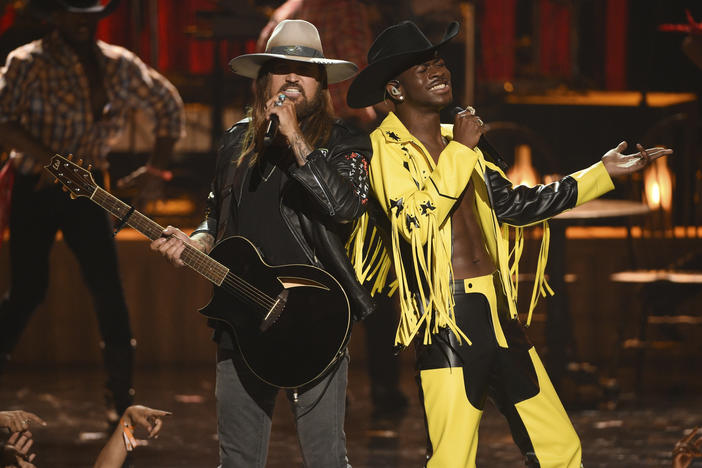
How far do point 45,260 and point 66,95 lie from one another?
0.76 metres

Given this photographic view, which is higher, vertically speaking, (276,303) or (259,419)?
(276,303)

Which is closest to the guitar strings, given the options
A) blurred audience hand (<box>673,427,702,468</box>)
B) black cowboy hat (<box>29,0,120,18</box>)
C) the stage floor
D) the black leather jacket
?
the black leather jacket

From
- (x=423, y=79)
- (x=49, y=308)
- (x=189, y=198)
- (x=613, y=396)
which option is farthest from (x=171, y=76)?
(x=423, y=79)

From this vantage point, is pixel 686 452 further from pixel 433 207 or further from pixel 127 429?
pixel 127 429

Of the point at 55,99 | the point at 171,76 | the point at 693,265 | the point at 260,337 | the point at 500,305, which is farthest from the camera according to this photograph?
the point at 171,76

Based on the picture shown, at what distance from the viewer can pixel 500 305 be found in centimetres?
356

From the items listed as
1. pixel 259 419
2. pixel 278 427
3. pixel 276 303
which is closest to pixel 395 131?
pixel 276 303

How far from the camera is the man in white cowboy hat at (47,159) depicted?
5223 millimetres

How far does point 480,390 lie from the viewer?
11.2 ft

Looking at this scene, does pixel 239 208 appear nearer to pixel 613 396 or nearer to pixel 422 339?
pixel 422 339

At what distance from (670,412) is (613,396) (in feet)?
1.12

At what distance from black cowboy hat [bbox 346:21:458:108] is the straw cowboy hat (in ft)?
0.27

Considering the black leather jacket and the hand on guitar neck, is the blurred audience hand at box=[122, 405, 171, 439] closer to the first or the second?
the hand on guitar neck

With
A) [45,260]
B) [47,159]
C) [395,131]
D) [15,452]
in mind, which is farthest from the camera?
[45,260]
